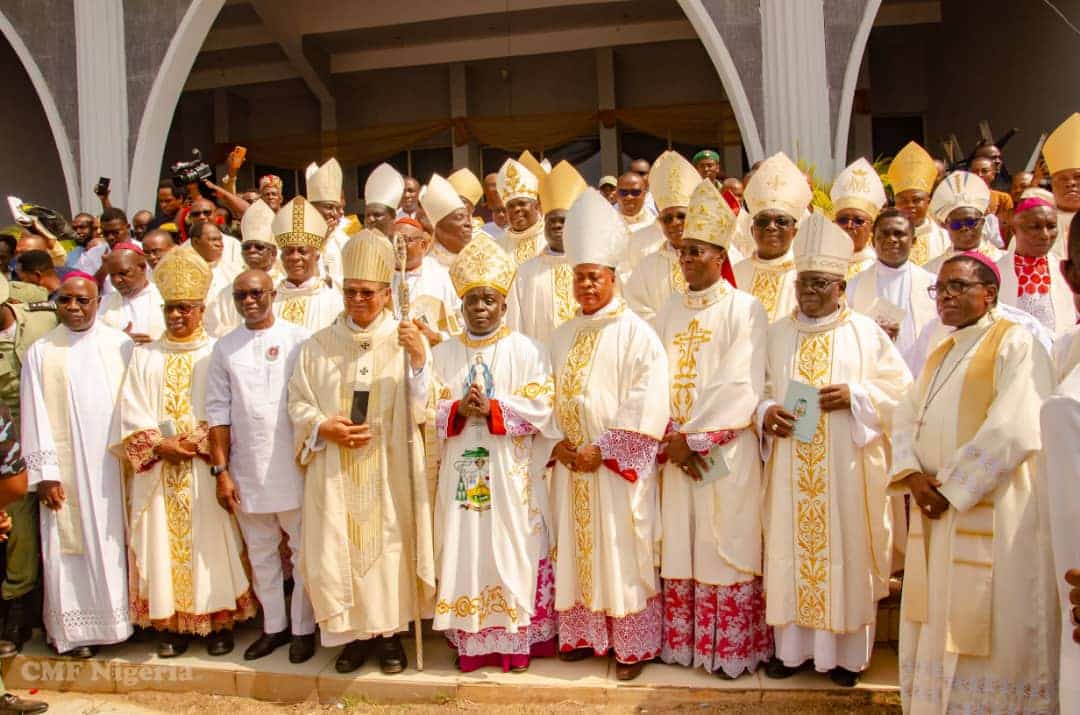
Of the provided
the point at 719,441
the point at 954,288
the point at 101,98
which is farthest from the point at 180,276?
the point at 101,98

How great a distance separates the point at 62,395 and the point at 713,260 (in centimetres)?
349

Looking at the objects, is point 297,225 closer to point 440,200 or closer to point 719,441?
point 440,200

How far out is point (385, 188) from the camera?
23.2 ft

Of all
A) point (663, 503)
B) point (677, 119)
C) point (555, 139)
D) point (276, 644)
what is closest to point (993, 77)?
point (677, 119)

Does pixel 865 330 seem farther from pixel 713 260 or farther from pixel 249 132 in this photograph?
pixel 249 132

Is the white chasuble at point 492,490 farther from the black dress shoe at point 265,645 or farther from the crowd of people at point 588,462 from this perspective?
the black dress shoe at point 265,645

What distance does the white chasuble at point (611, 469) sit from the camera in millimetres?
4328

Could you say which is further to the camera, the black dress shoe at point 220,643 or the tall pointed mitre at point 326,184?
the tall pointed mitre at point 326,184

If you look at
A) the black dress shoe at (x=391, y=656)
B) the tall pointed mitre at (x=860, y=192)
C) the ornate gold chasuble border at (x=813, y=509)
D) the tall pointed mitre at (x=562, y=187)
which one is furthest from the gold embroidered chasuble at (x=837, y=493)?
the tall pointed mitre at (x=562, y=187)

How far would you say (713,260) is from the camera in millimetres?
4531

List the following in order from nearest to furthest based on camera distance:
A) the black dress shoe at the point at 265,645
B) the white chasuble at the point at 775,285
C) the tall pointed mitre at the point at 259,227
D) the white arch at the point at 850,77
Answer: the black dress shoe at the point at 265,645 → the white chasuble at the point at 775,285 → the tall pointed mitre at the point at 259,227 → the white arch at the point at 850,77

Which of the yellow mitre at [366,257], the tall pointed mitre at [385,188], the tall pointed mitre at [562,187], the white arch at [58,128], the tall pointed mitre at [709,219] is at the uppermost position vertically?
the white arch at [58,128]

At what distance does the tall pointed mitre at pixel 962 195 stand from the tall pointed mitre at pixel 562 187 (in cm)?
230

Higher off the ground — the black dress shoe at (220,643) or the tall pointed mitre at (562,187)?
the tall pointed mitre at (562,187)
